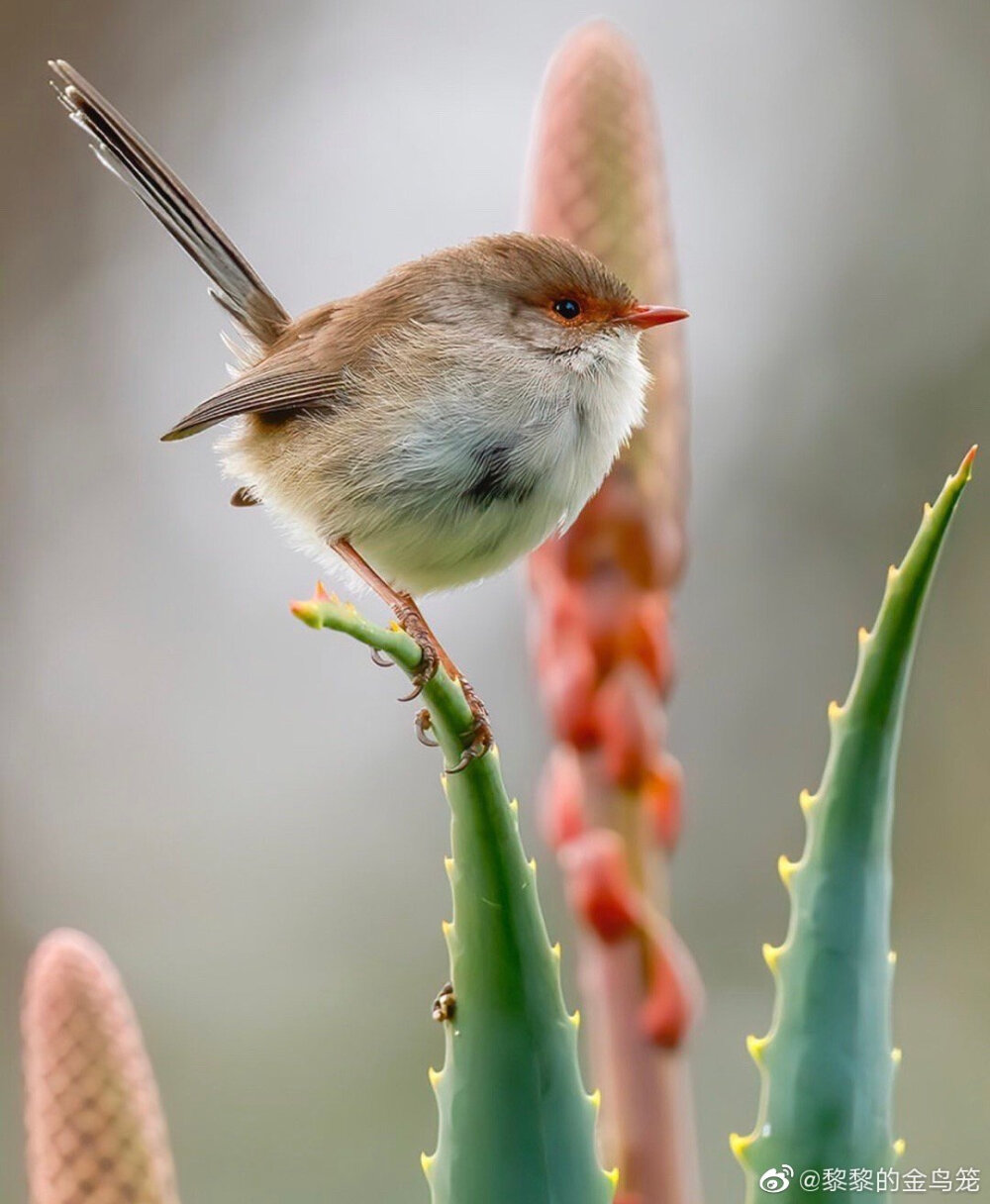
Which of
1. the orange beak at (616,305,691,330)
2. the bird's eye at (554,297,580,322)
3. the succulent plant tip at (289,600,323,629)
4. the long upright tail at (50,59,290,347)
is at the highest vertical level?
the long upright tail at (50,59,290,347)

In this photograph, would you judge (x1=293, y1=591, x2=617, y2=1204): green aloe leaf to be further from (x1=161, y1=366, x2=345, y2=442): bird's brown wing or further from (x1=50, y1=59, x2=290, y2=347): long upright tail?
(x1=50, y1=59, x2=290, y2=347): long upright tail

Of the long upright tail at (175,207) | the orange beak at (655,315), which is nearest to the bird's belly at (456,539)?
the orange beak at (655,315)

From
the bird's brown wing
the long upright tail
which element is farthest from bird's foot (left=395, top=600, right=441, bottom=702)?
the long upright tail

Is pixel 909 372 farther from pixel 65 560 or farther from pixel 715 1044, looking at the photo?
pixel 65 560

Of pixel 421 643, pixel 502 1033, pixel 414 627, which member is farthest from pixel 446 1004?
pixel 414 627

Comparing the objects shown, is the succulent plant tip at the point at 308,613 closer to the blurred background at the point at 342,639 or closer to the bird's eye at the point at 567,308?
the bird's eye at the point at 567,308
